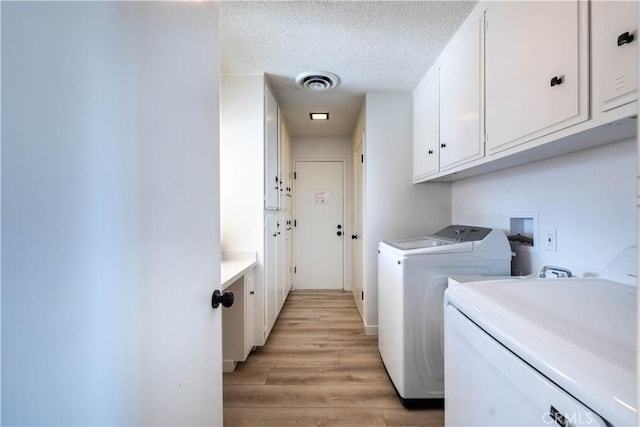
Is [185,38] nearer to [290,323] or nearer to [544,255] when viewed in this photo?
[544,255]

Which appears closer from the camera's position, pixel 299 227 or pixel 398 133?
pixel 398 133

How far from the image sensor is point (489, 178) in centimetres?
180

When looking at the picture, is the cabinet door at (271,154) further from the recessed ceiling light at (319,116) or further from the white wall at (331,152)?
the white wall at (331,152)

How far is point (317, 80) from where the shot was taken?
2.18 meters

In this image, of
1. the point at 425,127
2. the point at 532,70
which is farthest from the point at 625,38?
the point at 425,127

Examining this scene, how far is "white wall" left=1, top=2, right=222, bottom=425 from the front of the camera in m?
0.32

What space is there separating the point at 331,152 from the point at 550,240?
9.58 ft

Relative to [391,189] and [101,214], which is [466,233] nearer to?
[391,189]

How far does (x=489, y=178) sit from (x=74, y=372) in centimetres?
215

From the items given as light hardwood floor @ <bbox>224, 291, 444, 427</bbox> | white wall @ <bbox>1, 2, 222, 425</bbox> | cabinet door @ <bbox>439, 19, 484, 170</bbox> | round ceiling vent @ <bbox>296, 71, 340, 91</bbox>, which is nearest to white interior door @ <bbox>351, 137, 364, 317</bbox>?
light hardwood floor @ <bbox>224, 291, 444, 427</bbox>

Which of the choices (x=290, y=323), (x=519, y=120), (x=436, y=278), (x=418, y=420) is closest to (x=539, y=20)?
(x=519, y=120)

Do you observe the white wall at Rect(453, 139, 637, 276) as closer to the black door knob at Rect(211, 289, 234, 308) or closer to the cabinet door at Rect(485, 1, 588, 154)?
the cabinet door at Rect(485, 1, 588, 154)

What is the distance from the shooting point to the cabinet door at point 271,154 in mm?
2219

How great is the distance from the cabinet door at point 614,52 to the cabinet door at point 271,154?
191cm
